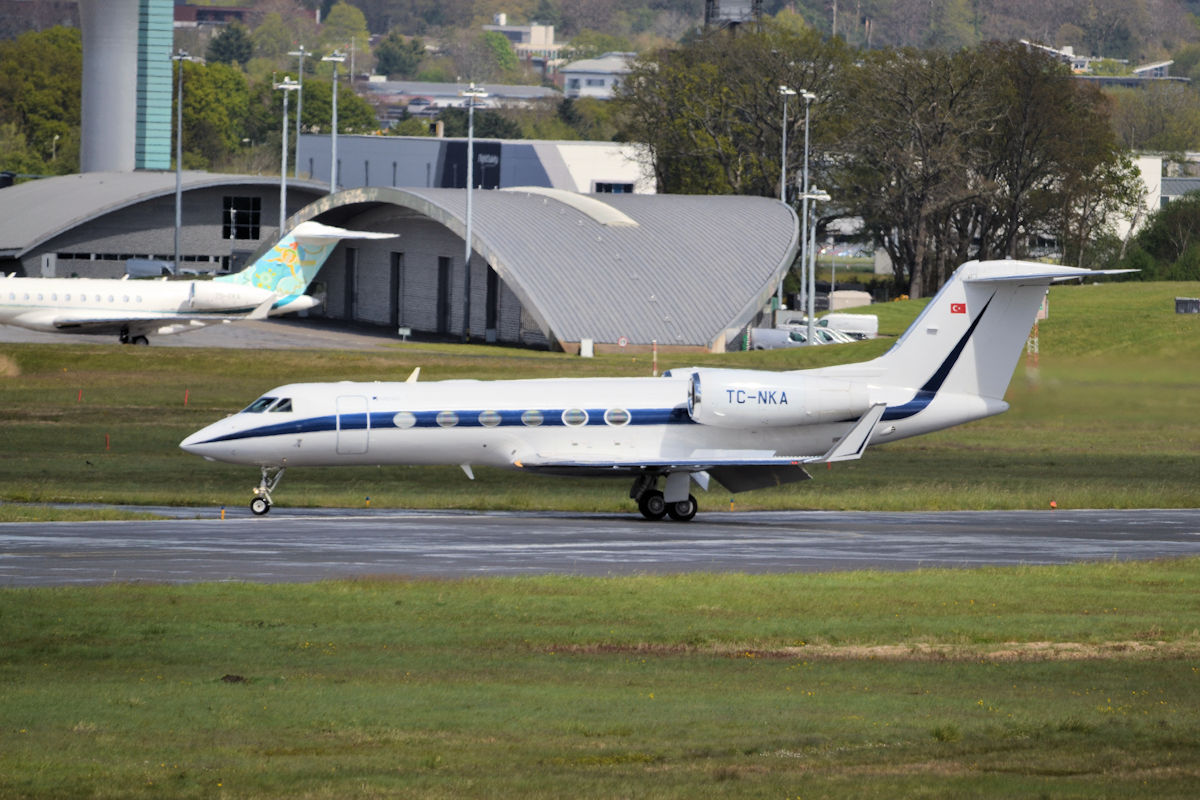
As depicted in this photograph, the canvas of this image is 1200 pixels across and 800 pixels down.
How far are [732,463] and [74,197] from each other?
85.4 meters

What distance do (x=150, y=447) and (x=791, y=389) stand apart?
19.9 meters

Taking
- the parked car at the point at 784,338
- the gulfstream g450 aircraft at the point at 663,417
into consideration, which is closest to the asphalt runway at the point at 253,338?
the parked car at the point at 784,338

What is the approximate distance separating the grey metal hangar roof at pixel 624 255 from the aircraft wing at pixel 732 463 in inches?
1644

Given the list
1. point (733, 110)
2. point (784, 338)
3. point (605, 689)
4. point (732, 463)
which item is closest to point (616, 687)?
point (605, 689)

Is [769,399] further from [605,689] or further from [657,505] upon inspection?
[605,689]

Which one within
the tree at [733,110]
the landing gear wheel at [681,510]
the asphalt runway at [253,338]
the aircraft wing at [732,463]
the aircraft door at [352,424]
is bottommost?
the asphalt runway at [253,338]

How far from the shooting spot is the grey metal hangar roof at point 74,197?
105250mm

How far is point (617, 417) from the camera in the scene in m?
35.0

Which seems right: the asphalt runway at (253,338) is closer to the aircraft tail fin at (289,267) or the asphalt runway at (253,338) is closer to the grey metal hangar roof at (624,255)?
the aircraft tail fin at (289,267)

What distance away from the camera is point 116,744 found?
575 inches

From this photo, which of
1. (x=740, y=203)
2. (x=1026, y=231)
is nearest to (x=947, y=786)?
(x=740, y=203)

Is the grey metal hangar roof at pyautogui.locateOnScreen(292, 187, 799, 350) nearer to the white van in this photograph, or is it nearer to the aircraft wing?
the white van

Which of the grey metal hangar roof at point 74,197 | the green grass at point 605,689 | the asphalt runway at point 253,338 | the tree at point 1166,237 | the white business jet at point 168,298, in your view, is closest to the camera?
the green grass at point 605,689

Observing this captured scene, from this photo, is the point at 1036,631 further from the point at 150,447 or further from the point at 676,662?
the point at 150,447
